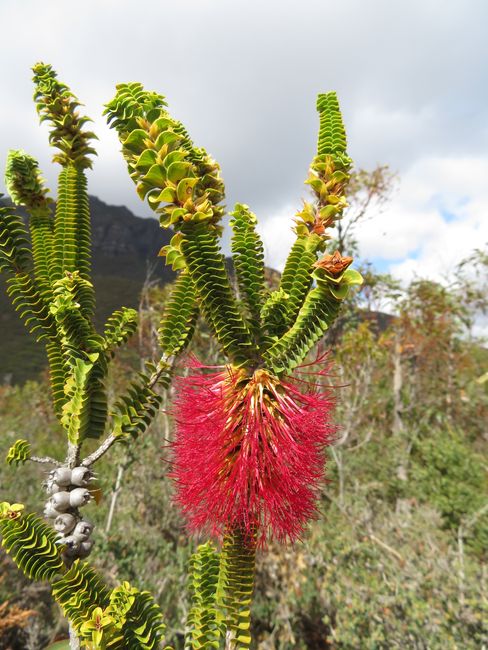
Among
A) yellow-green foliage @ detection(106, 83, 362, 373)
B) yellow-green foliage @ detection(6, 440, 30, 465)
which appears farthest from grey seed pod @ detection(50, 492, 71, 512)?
yellow-green foliage @ detection(106, 83, 362, 373)

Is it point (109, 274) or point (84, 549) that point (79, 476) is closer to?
point (84, 549)

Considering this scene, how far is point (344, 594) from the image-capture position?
4133 mm

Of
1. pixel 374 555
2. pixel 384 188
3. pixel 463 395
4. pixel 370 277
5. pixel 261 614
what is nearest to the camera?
pixel 374 555

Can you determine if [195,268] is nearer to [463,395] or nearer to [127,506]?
[127,506]

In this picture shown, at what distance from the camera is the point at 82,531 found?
100cm

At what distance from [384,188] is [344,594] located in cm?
867

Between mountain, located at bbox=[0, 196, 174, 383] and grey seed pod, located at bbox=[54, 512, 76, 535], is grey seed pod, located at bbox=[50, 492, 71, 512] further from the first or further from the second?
mountain, located at bbox=[0, 196, 174, 383]

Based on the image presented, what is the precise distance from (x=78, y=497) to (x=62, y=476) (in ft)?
0.21

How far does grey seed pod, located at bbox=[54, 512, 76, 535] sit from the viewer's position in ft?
3.23

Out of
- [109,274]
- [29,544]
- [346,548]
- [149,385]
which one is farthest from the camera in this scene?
[109,274]

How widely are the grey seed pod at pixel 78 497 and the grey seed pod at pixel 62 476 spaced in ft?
0.10

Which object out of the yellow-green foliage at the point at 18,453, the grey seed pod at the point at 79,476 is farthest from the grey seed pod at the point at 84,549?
the yellow-green foliage at the point at 18,453

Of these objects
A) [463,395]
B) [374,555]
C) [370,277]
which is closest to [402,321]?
[370,277]

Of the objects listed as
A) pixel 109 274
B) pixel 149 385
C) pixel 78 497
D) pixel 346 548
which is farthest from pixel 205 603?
pixel 109 274
